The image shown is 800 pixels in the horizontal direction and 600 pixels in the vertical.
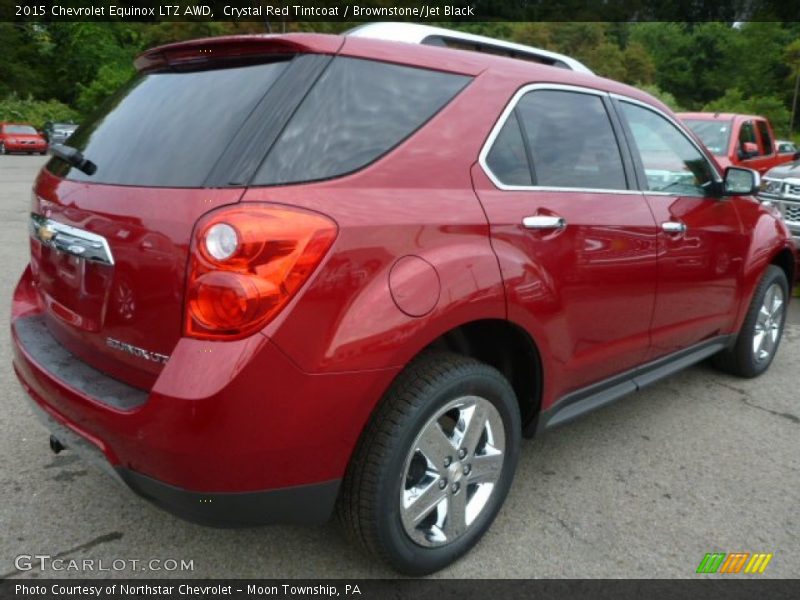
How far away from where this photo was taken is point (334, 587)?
2334mm

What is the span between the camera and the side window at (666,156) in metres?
3.26

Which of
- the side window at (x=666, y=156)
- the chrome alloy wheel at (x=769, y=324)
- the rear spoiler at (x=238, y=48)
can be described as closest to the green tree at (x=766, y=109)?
the chrome alloy wheel at (x=769, y=324)

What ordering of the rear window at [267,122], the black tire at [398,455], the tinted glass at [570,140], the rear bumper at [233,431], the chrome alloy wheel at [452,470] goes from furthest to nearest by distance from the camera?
the tinted glass at [570,140] < the chrome alloy wheel at [452,470] < the black tire at [398,455] < the rear window at [267,122] < the rear bumper at [233,431]

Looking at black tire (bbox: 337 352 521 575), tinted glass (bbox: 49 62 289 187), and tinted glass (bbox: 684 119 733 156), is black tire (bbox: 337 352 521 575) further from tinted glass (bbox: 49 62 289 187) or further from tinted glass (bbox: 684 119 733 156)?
tinted glass (bbox: 684 119 733 156)

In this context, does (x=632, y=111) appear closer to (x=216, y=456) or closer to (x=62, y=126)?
(x=216, y=456)

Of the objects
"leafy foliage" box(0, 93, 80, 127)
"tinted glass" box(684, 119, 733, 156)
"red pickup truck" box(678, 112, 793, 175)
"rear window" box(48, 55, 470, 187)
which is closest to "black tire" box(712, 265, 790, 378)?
"rear window" box(48, 55, 470, 187)

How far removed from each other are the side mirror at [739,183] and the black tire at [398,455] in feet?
6.99

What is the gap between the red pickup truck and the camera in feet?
31.2

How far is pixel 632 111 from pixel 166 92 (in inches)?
83.0

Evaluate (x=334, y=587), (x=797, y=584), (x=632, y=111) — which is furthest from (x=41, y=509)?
(x=632, y=111)

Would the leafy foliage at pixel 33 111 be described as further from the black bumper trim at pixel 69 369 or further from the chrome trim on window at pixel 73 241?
the chrome trim on window at pixel 73 241

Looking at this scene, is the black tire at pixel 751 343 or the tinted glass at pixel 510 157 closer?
the tinted glass at pixel 510 157

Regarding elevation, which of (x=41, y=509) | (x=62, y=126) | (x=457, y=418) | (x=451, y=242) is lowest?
(x=62, y=126)

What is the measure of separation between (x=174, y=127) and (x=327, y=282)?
756 millimetres
